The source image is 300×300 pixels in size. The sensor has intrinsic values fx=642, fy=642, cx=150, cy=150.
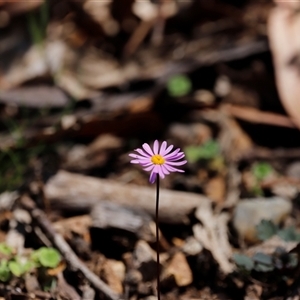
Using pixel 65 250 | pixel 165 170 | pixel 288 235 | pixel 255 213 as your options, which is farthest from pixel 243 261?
pixel 65 250

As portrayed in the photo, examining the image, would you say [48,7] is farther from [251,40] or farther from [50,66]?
[251,40]

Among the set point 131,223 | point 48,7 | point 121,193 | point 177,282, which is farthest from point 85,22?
point 177,282

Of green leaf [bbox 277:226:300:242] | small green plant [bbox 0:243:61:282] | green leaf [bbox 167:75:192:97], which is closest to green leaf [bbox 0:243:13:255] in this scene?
small green plant [bbox 0:243:61:282]

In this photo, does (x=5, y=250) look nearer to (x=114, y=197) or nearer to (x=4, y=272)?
(x=4, y=272)

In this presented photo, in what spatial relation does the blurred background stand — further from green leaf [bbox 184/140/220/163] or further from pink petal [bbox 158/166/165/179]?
pink petal [bbox 158/166/165/179]

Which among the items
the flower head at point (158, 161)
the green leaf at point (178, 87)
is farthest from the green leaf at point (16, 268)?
the green leaf at point (178, 87)

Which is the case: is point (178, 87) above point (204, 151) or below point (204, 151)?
above

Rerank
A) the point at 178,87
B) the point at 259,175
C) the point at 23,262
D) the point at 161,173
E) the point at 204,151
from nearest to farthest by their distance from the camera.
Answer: the point at 161,173, the point at 23,262, the point at 259,175, the point at 204,151, the point at 178,87

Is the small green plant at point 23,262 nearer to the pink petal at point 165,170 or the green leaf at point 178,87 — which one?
the pink petal at point 165,170
